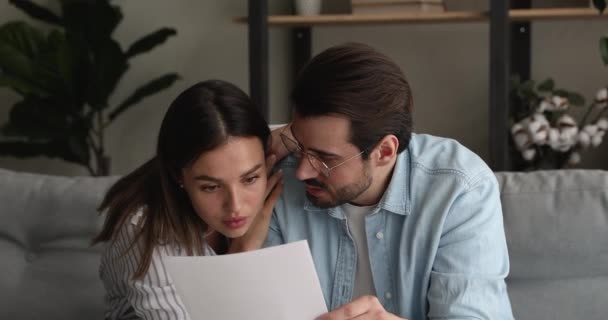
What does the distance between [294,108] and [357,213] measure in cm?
27

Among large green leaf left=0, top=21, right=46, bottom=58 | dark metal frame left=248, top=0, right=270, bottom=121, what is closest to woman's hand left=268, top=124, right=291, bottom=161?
dark metal frame left=248, top=0, right=270, bottom=121

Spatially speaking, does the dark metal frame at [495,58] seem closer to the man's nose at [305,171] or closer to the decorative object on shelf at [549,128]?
the decorative object on shelf at [549,128]

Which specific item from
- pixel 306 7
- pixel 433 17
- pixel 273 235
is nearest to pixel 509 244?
pixel 273 235

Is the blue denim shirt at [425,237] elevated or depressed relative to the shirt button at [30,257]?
elevated

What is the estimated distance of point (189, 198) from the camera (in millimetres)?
1708

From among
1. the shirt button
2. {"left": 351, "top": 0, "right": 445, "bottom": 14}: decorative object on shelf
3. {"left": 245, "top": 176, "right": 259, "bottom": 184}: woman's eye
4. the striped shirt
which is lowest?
the shirt button

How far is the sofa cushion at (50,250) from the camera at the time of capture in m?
2.00

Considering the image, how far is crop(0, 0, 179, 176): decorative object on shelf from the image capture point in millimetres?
3393

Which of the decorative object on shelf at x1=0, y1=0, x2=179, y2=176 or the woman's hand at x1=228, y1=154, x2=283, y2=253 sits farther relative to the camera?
the decorative object on shelf at x1=0, y1=0, x2=179, y2=176

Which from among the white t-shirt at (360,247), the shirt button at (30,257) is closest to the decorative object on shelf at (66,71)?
the shirt button at (30,257)

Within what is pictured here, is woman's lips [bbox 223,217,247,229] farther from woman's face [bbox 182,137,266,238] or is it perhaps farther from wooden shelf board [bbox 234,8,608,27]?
wooden shelf board [bbox 234,8,608,27]

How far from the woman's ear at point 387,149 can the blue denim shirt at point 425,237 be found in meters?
0.04

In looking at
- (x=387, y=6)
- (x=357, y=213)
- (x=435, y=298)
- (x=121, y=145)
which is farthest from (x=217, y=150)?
(x=121, y=145)

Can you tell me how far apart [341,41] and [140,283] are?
201 cm
